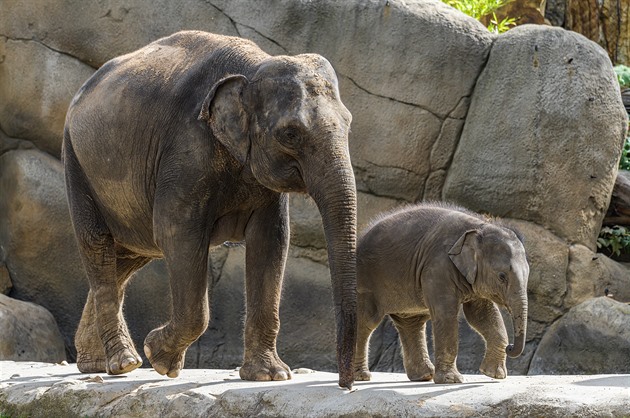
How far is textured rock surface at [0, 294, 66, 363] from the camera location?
39.0ft

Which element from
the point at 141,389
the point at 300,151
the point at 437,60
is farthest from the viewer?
the point at 437,60

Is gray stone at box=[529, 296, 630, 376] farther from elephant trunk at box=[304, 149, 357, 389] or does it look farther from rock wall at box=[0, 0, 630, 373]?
elephant trunk at box=[304, 149, 357, 389]

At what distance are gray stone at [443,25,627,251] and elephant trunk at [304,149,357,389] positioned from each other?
5510 mm

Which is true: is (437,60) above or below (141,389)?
above

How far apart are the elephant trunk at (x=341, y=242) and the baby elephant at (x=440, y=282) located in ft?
3.57

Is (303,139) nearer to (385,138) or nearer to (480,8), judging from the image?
(385,138)

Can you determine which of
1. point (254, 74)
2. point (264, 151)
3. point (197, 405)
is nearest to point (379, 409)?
point (197, 405)

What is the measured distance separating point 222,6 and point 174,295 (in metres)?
5.66

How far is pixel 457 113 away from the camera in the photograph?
12.3 m

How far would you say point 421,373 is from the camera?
807cm

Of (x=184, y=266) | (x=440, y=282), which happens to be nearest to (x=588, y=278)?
(x=440, y=282)

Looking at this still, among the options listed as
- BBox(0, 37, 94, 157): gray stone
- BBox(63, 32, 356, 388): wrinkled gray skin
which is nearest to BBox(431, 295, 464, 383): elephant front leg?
BBox(63, 32, 356, 388): wrinkled gray skin

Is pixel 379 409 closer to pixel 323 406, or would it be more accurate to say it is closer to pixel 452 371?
pixel 323 406

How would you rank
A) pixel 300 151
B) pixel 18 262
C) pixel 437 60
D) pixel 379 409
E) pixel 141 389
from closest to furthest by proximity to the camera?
pixel 379 409 → pixel 300 151 → pixel 141 389 → pixel 437 60 → pixel 18 262
